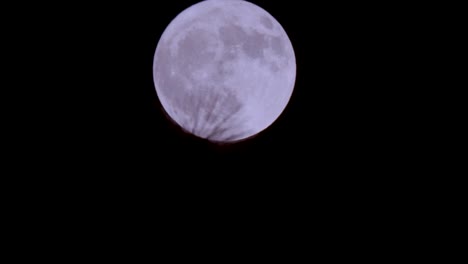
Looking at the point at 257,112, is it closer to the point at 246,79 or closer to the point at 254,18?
the point at 246,79

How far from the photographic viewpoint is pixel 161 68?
2.32 metres

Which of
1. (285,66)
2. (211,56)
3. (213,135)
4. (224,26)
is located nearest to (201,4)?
(224,26)

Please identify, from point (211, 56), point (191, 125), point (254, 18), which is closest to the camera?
point (211, 56)

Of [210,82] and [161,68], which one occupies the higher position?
[161,68]

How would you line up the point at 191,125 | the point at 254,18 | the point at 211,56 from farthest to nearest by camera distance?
the point at 191,125
the point at 254,18
the point at 211,56

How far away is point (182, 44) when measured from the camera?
2178 mm

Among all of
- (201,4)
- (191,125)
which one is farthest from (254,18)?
(191,125)

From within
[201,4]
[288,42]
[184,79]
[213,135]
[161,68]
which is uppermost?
[201,4]

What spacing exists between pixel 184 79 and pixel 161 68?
238 mm

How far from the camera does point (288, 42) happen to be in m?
2.39

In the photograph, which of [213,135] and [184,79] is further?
[213,135]

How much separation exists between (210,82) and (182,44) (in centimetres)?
29

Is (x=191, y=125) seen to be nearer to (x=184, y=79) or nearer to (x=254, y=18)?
(x=184, y=79)

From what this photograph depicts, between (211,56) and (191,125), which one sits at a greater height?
(211,56)
